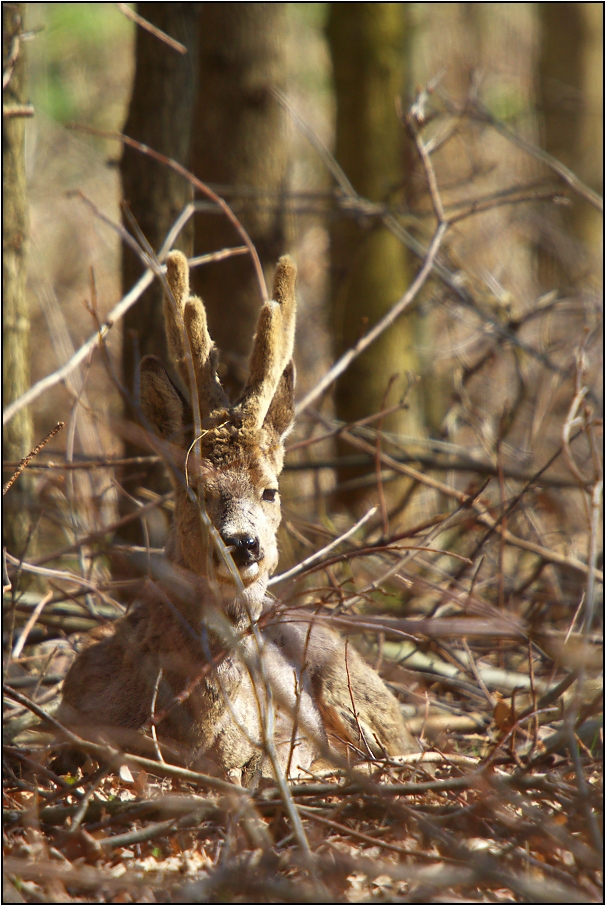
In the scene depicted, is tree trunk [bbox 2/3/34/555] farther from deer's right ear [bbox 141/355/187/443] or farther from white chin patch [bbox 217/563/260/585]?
white chin patch [bbox 217/563/260/585]

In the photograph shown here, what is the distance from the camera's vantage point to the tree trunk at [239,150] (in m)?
5.90

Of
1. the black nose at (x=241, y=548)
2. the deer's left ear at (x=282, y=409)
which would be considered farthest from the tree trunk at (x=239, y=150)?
the black nose at (x=241, y=548)

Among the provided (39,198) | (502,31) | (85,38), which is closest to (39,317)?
(39,198)

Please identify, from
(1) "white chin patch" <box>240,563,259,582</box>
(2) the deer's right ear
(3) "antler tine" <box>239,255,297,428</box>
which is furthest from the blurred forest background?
(3) "antler tine" <box>239,255,297,428</box>

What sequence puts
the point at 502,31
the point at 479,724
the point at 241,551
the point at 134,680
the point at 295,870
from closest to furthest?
the point at 295,870 < the point at 241,551 < the point at 134,680 < the point at 479,724 < the point at 502,31

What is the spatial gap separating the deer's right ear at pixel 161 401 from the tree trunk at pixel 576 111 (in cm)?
740

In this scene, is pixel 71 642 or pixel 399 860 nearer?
pixel 399 860

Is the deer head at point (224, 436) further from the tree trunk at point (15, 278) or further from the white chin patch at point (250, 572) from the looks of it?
the tree trunk at point (15, 278)

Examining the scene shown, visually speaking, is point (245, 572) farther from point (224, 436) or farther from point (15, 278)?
point (15, 278)

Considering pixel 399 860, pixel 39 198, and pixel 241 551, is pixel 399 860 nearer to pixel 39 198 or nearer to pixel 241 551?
pixel 241 551

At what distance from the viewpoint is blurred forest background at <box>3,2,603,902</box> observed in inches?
175

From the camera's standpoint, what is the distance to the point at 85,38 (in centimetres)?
1420

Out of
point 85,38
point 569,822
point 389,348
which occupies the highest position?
point 85,38

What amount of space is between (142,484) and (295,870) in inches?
130
